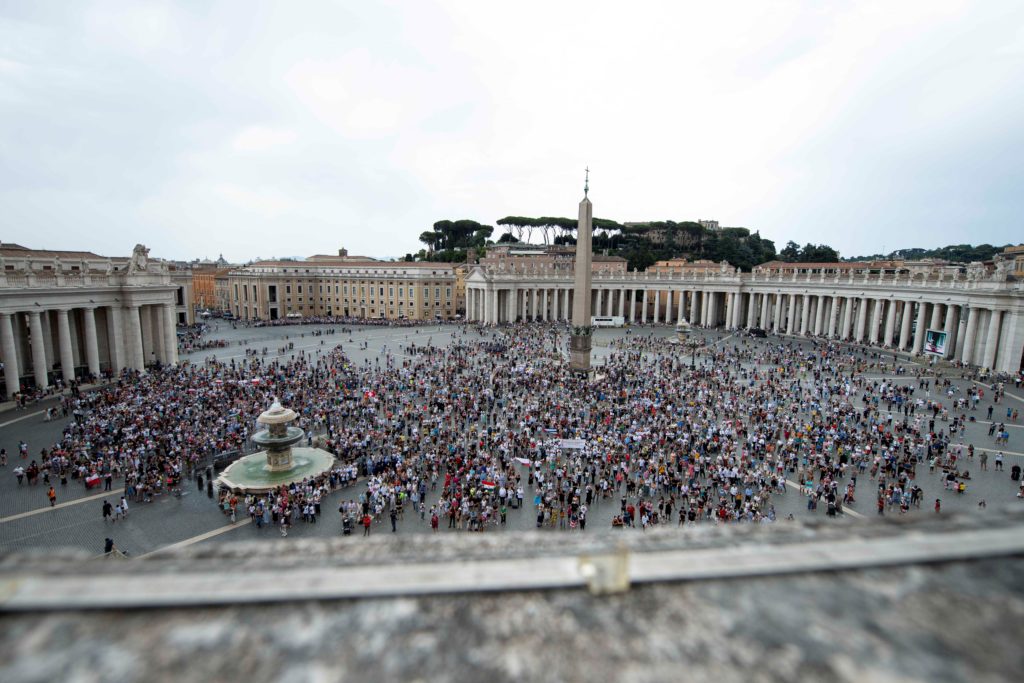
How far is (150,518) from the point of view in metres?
17.0

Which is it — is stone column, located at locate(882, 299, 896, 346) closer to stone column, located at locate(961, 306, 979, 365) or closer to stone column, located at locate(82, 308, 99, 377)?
stone column, located at locate(961, 306, 979, 365)

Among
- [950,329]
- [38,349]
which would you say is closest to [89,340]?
[38,349]

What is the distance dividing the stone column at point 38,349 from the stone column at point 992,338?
211 feet

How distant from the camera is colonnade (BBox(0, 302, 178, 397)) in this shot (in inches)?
1339

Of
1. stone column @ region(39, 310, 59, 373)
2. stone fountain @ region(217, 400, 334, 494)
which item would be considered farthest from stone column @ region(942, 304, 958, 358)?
stone column @ region(39, 310, 59, 373)

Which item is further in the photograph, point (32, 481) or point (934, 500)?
point (32, 481)

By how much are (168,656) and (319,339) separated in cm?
5796

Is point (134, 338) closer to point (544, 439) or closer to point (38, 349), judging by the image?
point (38, 349)

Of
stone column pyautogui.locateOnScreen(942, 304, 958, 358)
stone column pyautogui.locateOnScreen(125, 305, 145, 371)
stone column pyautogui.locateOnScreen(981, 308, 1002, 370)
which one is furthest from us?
stone column pyautogui.locateOnScreen(942, 304, 958, 358)

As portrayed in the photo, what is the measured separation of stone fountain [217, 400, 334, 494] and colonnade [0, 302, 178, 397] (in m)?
22.0

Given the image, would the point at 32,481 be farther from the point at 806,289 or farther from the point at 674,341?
the point at 806,289

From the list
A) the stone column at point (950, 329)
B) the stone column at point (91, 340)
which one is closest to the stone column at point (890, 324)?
the stone column at point (950, 329)

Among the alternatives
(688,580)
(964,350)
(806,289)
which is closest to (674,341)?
(806,289)

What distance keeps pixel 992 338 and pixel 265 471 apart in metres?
49.8
